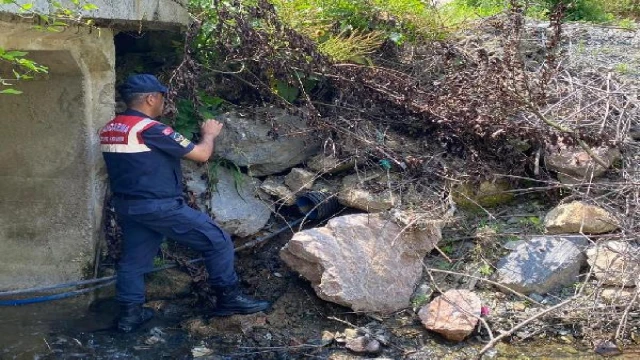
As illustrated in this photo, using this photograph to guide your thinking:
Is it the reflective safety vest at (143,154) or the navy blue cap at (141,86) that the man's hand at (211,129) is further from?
the navy blue cap at (141,86)

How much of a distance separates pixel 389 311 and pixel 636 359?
5.12 feet

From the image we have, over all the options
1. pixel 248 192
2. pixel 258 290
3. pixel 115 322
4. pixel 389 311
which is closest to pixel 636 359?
pixel 389 311

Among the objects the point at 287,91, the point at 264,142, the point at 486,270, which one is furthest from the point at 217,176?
the point at 486,270

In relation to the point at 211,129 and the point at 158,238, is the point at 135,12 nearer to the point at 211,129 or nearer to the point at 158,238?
the point at 211,129

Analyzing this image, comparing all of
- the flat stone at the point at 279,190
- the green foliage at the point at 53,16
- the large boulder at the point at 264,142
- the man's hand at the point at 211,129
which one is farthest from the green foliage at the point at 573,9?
the green foliage at the point at 53,16

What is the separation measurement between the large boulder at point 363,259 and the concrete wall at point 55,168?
157 cm

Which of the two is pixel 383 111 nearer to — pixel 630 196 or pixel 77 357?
pixel 630 196

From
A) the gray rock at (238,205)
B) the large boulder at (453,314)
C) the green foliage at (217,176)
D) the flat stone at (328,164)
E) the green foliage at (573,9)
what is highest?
the green foliage at (573,9)

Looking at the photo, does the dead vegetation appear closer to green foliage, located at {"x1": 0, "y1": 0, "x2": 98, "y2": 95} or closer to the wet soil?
the wet soil

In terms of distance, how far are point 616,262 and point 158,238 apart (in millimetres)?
3162

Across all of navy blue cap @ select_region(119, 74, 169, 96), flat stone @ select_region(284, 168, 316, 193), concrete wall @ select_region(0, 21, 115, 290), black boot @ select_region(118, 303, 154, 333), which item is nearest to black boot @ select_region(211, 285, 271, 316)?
black boot @ select_region(118, 303, 154, 333)

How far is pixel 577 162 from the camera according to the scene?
5352 millimetres

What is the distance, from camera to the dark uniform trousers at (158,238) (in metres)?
4.71

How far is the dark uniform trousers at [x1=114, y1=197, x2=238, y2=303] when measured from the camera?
471 centimetres
